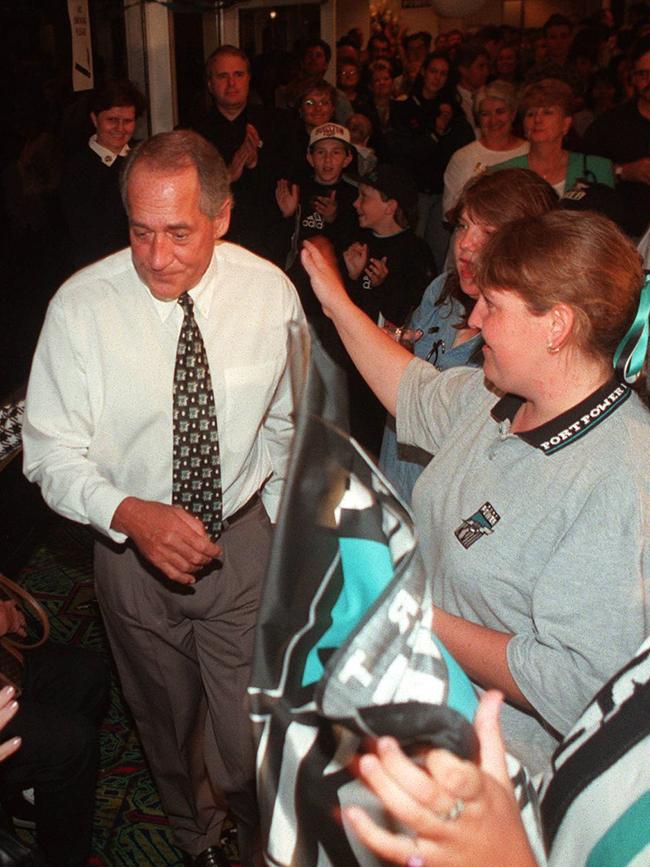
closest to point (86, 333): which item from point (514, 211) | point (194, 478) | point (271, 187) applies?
point (194, 478)

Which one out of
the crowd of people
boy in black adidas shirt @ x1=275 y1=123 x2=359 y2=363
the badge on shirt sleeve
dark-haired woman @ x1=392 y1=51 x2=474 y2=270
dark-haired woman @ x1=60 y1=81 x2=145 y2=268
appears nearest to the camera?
the crowd of people

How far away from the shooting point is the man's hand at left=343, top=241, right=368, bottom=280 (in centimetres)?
381

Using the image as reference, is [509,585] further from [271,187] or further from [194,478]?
[271,187]

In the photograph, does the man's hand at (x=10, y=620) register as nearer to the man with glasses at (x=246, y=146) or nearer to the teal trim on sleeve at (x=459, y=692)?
the teal trim on sleeve at (x=459, y=692)

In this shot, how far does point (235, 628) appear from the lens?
7.55 ft

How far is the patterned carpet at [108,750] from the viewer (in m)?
2.55

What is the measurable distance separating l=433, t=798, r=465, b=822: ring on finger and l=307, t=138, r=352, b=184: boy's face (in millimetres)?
4283

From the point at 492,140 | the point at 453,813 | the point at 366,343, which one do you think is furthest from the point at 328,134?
the point at 453,813

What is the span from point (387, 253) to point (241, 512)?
1.85 meters

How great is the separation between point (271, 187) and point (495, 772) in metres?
4.34

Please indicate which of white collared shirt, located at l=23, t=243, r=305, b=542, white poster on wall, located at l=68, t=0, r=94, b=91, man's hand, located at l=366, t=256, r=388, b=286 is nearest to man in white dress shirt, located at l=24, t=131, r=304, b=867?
white collared shirt, located at l=23, t=243, r=305, b=542

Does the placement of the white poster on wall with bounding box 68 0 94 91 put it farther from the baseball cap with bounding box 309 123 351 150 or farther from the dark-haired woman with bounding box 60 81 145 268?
the baseball cap with bounding box 309 123 351 150

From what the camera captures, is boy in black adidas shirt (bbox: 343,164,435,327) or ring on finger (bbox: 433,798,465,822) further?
boy in black adidas shirt (bbox: 343,164,435,327)

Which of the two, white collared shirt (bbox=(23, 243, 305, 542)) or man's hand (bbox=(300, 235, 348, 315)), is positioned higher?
man's hand (bbox=(300, 235, 348, 315))
